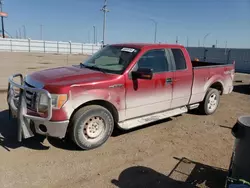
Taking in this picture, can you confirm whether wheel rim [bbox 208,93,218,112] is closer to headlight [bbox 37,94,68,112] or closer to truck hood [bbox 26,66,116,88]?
truck hood [bbox 26,66,116,88]

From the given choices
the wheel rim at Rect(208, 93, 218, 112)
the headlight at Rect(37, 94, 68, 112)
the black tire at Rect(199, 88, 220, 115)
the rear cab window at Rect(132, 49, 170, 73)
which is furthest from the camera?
the wheel rim at Rect(208, 93, 218, 112)

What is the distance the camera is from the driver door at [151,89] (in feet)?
15.3

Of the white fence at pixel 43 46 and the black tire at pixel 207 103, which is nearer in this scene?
the black tire at pixel 207 103

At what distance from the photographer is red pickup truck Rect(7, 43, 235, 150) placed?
3.85 metres

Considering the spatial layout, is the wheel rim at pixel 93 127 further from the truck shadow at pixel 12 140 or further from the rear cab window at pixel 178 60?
the rear cab window at pixel 178 60

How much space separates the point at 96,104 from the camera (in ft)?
14.5

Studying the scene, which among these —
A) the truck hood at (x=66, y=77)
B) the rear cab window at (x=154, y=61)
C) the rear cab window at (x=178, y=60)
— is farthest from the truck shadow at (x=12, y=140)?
the rear cab window at (x=178, y=60)

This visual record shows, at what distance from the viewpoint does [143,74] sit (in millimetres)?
4480

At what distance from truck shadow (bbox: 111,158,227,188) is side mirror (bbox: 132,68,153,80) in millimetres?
1626

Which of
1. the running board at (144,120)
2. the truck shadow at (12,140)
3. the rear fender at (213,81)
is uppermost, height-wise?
the rear fender at (213,81)

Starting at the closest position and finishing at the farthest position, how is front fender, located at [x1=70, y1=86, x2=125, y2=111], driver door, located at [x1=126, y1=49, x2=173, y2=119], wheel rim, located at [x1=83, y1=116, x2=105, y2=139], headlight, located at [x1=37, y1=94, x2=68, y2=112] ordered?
headlight, located at [x1=37, y1=94, x2=68, y2=112] < front fender, located at [x1=70, y1=86, x2=125, y2=111] < wheel rim, located at [x1=83, y1=116, x2=105, y2=139] < driver door, located at [x1=126, y1=49, x2=173, y2=119]

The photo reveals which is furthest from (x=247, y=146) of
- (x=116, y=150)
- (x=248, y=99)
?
(x=248, y=99)

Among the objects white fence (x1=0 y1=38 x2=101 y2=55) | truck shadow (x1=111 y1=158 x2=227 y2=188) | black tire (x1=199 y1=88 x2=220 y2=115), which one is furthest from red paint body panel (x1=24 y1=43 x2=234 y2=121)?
white fence (x1=0 y1=38 x2=101 y2=55)

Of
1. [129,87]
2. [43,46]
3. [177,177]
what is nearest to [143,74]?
[129,87]
